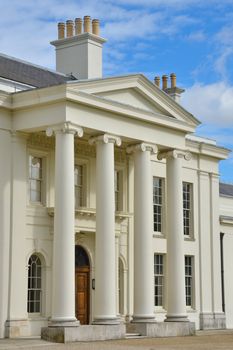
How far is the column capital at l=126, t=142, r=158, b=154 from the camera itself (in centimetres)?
2908

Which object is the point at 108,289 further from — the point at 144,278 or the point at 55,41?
the point at 55,41

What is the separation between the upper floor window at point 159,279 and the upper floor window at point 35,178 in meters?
7.00

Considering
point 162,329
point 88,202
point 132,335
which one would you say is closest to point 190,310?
point 162,329

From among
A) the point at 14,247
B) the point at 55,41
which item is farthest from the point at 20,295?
the point at 55,41

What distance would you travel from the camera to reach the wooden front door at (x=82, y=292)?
97.4 feet

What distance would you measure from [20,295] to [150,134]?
24.9 ft

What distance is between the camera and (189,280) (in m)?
34.9

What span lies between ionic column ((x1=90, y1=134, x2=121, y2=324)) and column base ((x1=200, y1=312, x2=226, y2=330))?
9.37 m

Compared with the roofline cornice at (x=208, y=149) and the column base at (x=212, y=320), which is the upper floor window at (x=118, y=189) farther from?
the column base at (x=212, y=320)

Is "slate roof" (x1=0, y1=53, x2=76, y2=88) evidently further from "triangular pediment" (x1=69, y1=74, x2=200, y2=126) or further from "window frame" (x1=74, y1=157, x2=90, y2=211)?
"window frame" (x1=74, y1=157, x2=90, y2=211)

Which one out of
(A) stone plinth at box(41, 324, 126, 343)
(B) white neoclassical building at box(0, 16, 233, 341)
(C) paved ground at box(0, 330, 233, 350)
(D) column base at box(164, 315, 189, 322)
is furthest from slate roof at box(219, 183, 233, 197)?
(A) stone plinth at box(41, 324, 126, 343)

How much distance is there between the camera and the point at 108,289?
26.3 meters

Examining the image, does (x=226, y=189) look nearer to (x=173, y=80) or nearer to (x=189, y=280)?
(x=173, y=80)

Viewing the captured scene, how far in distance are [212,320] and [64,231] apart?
494 inches
